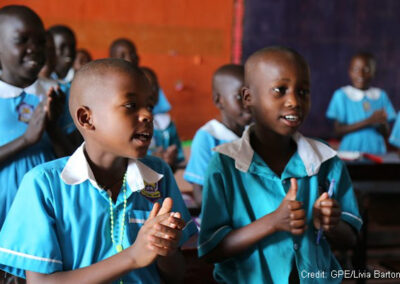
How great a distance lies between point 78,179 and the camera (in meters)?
1.19

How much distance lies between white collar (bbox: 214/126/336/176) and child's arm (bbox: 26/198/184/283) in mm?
421

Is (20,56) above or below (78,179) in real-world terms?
above

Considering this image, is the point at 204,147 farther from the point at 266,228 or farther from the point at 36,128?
the point at 266,228

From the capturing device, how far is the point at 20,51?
1790mm

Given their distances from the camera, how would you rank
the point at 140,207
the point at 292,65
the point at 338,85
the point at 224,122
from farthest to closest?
1. the point at 338,85
2. the point at 224,122
3. the point at 292,65
4. the point at 140,207

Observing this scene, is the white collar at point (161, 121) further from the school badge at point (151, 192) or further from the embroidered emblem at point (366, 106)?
the embroidered emblem at point (366, 106)

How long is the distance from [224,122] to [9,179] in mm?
1155

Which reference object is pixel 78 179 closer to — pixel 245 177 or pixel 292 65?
pixel 245 177

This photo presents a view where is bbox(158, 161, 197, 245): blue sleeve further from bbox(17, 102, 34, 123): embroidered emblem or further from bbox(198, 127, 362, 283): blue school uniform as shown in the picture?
bbox(17, 102, 34, 123): embroidered emblem

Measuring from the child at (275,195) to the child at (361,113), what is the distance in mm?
3022

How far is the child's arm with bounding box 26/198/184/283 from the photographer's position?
41.7 inches

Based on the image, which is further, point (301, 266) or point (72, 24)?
point (72, 24)

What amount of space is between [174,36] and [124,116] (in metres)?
4.45

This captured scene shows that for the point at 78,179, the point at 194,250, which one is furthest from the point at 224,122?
the point at 78,179
